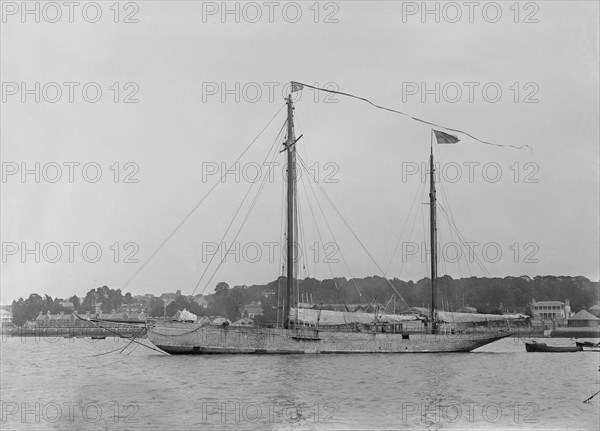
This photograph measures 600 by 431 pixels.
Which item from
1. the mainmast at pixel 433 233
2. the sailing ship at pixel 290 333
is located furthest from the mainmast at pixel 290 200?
the mainmast at pixel 433 233

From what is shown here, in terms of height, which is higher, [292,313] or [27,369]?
[292,313]

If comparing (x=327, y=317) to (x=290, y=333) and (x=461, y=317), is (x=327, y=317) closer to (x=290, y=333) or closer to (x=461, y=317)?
(x=290, y=333)

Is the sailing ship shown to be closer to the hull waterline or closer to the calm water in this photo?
the hull waterline

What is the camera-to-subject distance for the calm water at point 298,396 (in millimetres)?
27578

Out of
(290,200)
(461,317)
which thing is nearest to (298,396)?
(290,200)

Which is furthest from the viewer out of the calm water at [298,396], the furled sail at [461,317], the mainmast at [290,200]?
the furled sail at [461,317]

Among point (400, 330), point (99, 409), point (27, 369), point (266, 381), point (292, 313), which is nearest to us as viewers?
point (99, 409)

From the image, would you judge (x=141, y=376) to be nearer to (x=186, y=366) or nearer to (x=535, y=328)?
(x=186, y=366)

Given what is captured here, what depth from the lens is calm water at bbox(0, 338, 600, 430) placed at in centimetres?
2758

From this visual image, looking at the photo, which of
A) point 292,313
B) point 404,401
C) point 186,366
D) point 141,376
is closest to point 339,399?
point 404,401

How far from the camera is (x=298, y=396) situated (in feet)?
114

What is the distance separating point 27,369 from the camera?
57.1m

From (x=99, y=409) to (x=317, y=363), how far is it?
26.3m

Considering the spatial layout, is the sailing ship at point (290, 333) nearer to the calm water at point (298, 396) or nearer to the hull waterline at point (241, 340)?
the hull waterline at point (241, 340)
